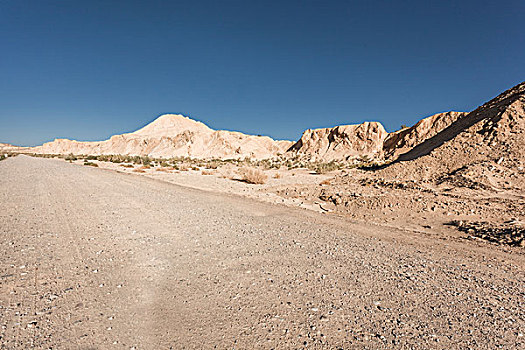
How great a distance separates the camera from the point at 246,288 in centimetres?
298

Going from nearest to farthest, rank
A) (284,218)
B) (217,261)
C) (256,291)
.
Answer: (256,291), (217,261), (284,218)

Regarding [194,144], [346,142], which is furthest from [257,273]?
[194,144]

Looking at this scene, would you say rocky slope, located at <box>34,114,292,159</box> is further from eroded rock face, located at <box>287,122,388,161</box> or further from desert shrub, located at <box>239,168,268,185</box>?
desert shrub, located at <box>239,168,268,185</box>

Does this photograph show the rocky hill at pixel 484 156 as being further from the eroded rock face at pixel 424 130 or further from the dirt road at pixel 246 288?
the eroded rock face at pixel 424 130

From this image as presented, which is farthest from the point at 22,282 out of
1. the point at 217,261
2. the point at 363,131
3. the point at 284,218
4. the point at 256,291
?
the point at 363,131

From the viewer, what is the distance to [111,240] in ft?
14.5

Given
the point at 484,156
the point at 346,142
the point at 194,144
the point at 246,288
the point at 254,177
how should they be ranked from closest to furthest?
1. the point at 246,288
2. the point at 484,156
3. the point at 254,177
4. the point at 346,142
5. the point at 194,144

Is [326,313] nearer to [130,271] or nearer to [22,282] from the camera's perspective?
[130,271]

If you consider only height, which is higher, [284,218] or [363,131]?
[363,131]

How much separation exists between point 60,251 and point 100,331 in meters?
2.41

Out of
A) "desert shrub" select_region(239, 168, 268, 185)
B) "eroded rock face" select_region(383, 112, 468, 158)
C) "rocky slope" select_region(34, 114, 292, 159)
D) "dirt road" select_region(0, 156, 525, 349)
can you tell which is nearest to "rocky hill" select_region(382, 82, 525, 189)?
"desert shrub" select_region(239, 168, 268, 185)

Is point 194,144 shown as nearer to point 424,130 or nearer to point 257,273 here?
point 424,130

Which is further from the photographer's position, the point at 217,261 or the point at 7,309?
the point at 217,261

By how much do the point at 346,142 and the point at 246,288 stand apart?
164 ft
